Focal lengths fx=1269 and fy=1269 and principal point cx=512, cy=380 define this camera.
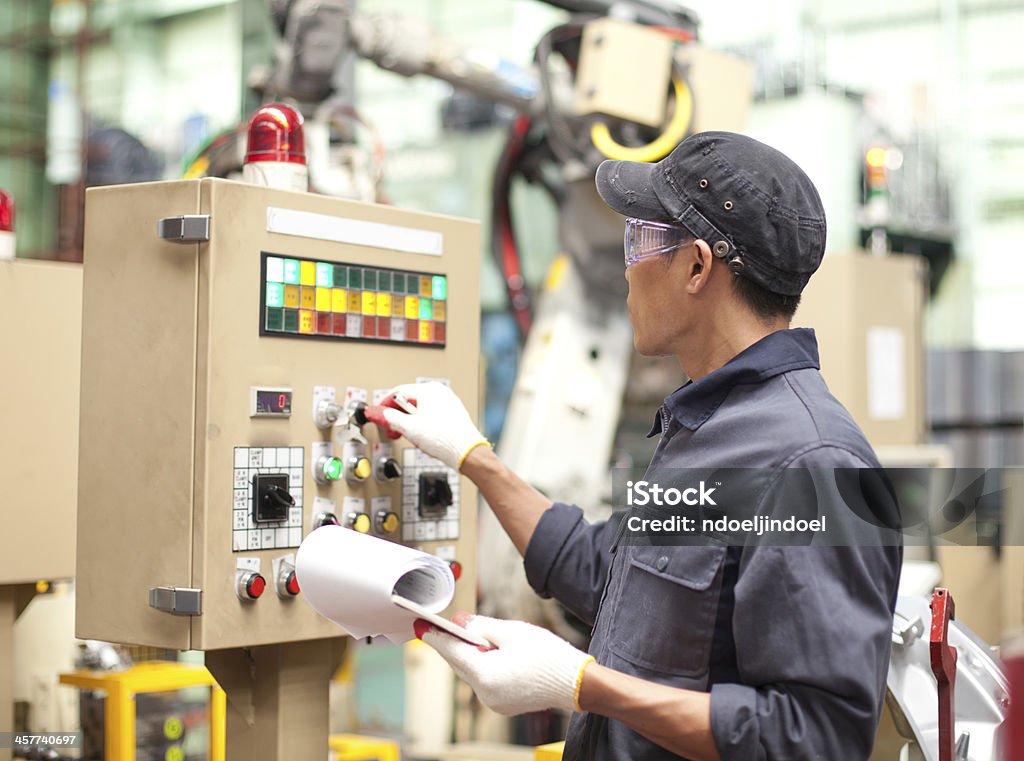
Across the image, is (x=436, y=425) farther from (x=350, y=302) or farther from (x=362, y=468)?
(x=350, y=302)

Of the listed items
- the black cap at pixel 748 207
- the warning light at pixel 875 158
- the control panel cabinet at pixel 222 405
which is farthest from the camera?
the warning light at pixel 875 158

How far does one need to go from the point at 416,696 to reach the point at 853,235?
2.69m

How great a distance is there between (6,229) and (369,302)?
2.94 feet

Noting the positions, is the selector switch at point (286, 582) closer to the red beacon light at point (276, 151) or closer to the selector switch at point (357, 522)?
the selector switch at point (357, 522)

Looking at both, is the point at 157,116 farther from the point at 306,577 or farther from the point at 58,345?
the point at 306,577

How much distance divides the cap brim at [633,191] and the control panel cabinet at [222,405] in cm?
60

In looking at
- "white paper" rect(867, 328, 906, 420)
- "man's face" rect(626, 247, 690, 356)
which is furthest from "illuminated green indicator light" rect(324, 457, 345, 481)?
"white paper" rect(867, 328, 906, 420)

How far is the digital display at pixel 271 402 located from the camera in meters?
2.09

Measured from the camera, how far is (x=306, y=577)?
1937mm

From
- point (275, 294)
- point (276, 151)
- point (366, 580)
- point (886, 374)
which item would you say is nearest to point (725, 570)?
point (366, 580)

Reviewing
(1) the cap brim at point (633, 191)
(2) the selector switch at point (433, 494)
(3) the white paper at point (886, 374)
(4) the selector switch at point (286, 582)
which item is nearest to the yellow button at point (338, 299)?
(2) the selector switch at point (433, 494)

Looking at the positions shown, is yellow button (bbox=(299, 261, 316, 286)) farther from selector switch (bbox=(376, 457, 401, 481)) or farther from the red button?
the red button

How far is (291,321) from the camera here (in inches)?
85.6

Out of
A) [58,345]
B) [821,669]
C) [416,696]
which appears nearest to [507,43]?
[416,696]
